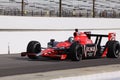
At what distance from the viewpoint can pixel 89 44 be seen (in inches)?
762

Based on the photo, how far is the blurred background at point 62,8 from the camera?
2489 centimetres

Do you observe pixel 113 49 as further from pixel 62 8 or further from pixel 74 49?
pixel 62 8

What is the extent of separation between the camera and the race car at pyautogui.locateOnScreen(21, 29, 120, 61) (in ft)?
59.1

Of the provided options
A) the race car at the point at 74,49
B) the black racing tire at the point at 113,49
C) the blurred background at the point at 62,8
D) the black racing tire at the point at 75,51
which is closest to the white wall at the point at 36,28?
the blurred background at the point at 62,8

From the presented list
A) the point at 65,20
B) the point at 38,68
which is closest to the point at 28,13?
the point at 65,20

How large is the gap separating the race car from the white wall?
342 centimetres

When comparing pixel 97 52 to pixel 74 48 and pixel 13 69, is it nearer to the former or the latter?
pixel 74 48

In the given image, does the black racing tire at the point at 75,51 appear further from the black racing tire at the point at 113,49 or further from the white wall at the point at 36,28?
the white wall at the point at 36,28

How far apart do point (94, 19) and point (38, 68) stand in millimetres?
14260

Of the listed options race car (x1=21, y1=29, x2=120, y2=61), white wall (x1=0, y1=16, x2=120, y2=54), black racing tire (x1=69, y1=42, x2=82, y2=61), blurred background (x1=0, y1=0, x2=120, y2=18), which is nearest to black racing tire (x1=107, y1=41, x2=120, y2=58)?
race car (x1=21, y1=29, x2=120, y2=61)

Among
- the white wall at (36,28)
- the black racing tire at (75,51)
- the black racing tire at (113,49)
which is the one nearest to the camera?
the black racing tire at (75,51)

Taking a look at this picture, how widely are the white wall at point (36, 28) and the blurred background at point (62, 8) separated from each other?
1.30 m

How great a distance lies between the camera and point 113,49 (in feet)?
65.6

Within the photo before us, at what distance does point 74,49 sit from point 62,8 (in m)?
11.0
